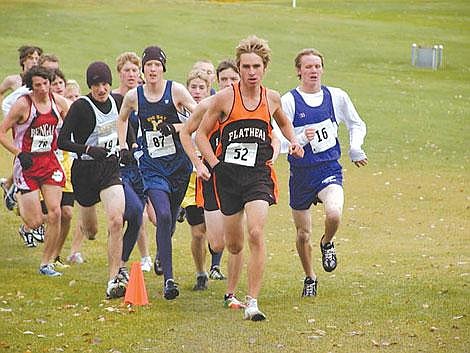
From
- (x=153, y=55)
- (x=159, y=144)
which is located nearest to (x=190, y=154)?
(x=159, y=144)

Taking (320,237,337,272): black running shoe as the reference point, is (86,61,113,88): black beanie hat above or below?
above

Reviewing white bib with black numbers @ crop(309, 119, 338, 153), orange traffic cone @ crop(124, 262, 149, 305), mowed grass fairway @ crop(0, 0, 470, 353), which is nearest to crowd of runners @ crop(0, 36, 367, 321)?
white bib with black numbers @ crop(309, 119, 338, 153)

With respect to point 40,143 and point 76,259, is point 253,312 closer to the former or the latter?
point 40,143

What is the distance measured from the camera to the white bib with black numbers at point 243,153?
998 centimetres

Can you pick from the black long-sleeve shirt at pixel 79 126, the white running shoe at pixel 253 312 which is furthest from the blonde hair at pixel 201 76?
the white running shoe at pixel 253 312

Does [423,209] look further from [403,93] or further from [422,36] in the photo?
[422,36]

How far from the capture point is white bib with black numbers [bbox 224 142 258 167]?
9984 millimetres

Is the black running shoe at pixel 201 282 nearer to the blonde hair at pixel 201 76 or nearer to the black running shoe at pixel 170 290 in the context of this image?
the black running shoe at pixel 170 290

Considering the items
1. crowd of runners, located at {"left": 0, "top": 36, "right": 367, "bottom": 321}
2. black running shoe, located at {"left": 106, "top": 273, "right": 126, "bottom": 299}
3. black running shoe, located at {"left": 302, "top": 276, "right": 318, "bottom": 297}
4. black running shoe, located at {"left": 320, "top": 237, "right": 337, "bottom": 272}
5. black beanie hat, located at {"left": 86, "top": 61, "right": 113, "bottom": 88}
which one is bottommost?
black running shoe, located at {"left": 106, "top": 273, "right": 126, "bottom": 299}

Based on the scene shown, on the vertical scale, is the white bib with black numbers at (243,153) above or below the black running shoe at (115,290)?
above

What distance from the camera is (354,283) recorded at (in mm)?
11984

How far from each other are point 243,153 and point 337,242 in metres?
5.68

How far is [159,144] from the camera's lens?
11.3 m

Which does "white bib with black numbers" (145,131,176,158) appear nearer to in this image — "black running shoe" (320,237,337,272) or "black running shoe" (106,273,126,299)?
"black running shoe" (106,273,126,299)
